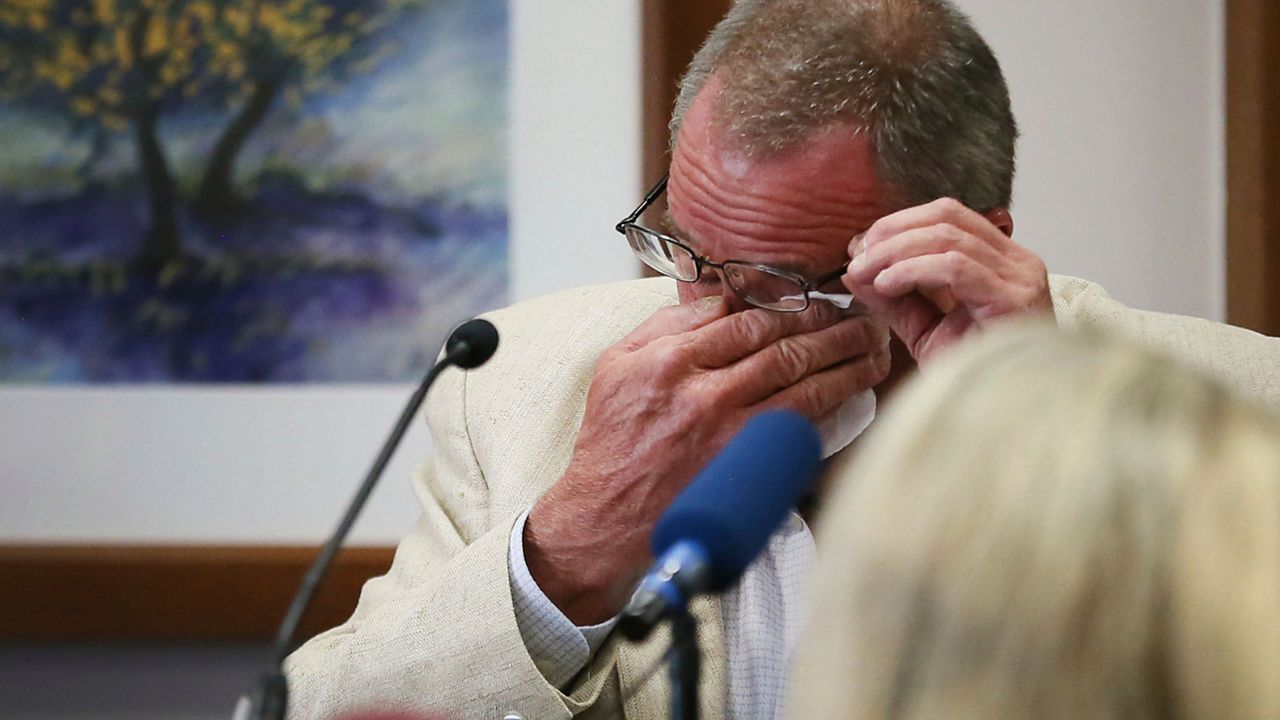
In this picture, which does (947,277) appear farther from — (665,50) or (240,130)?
(240,130)

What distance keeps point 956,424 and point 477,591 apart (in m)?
0.86

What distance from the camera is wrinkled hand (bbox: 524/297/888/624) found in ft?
4.33

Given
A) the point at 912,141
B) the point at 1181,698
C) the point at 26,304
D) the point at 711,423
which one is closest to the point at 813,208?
the point at 912,141

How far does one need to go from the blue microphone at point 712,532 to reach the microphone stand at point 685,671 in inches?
1.1

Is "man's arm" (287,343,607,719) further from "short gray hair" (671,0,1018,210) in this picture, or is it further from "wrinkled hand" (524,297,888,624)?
"short gray hair" (671,0,1018,210)

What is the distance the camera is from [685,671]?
68 cm

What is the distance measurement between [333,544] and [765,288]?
0.68 m

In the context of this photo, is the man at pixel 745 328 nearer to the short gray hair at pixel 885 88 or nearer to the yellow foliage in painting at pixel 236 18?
the short gray hair at pixel 885 88

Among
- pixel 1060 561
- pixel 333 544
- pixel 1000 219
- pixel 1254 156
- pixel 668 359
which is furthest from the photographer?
pixel 1254 156

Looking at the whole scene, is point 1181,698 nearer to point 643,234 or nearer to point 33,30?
point 643,234

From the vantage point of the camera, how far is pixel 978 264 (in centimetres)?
125

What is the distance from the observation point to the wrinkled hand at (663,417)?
4.33 feet

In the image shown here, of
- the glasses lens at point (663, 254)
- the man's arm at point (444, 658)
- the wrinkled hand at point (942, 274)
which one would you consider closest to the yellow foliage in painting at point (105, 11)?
the glasses lens at point (663, 254)

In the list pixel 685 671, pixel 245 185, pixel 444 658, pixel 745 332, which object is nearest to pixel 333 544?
pixel 685 671
